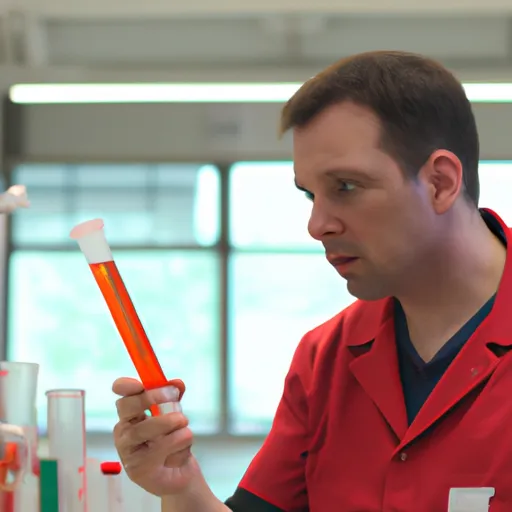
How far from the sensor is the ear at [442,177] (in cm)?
108

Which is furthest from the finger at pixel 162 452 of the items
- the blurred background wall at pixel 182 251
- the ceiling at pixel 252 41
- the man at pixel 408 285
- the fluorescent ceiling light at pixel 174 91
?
the blurred background wall at pixel 182 251

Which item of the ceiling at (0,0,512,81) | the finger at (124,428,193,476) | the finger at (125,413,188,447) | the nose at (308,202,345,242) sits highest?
the ceiling at (0,0,512,81)

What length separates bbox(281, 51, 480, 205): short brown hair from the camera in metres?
1.07

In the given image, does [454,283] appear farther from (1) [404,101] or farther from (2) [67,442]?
(2) [67,442]

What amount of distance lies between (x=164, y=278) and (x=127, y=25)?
201 centimetres

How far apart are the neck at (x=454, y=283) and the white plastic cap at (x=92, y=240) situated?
0.44 metres

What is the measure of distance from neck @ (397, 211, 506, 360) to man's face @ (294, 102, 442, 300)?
36mm

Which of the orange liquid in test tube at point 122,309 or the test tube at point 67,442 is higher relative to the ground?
the orange liquid in test tube at point 122,309

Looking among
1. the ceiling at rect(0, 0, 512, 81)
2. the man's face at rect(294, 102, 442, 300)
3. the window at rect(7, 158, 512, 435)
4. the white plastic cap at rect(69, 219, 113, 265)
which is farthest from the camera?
the window at rect(7, 158, 512, 435)

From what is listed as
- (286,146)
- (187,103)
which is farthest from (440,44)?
(187,103)

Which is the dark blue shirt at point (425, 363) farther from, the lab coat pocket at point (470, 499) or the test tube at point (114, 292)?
the test tube at point (114, 292)

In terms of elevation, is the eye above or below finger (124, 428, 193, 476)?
above

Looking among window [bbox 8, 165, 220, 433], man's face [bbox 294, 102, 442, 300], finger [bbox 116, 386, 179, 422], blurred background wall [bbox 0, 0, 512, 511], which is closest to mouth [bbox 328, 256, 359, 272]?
man's face [bbox 294, 102, 442, 300]

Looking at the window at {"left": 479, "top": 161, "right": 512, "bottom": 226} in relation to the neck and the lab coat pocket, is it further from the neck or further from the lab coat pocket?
the lab coat pocket
